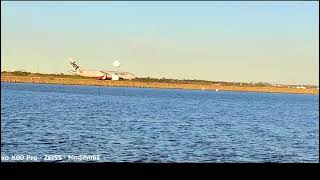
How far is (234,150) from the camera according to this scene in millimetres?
29828

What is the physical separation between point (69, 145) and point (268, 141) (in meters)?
13.6

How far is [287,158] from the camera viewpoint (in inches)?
1086

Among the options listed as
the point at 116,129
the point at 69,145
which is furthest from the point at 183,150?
the point at 116,129
